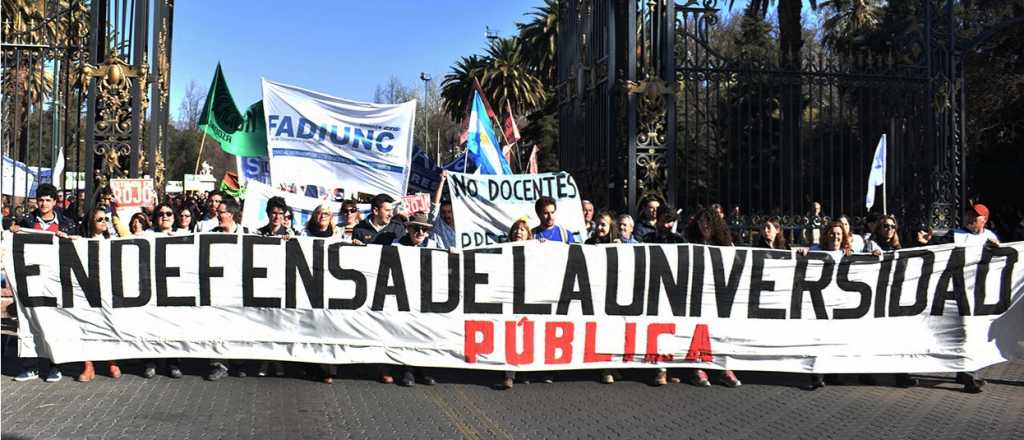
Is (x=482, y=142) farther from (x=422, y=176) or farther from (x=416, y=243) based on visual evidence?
(x=416, y=243)

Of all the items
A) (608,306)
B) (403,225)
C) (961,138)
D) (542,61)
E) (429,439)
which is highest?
(542,61)

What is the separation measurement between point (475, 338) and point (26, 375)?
3.54 metres

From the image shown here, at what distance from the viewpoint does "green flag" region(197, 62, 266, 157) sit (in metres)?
14.6

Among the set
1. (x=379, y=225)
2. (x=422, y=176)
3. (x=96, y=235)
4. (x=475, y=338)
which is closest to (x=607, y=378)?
(x=475, y=338)

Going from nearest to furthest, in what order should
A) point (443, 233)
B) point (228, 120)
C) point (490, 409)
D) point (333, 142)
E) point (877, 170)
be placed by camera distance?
point (490, 409)
point (443, 233)
point (333, 142)
point (877, 170)
point (228, 120)

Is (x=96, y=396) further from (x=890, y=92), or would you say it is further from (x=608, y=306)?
(x=890, y=92)

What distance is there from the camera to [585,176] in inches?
549

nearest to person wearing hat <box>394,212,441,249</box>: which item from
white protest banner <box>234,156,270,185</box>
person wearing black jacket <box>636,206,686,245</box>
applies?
person wearing black jacket <box>636,206,686,245</box>

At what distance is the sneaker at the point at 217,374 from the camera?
8586 mm

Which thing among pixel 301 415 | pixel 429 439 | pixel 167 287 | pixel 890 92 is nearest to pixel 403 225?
pixel 167 287

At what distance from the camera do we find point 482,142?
44.7ft

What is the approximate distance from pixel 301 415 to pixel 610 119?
261 inches

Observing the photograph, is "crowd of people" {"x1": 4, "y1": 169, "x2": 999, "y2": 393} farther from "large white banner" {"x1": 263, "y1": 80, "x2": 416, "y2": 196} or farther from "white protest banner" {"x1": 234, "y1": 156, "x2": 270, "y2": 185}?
"white protest banner" {"x1": 234, "y1": 156, "x2": 270, "y2": 185}

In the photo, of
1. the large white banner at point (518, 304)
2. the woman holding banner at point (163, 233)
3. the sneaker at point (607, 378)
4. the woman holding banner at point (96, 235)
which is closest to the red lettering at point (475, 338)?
the large white banner at point (518, 304)
